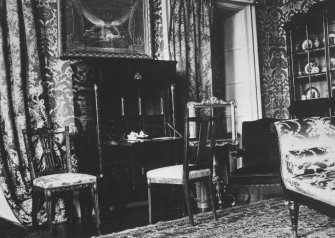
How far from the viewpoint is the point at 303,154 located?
294 cm

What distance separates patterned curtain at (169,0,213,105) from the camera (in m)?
5.06

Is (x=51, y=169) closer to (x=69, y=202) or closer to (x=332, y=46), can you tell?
(x=69, y=202)

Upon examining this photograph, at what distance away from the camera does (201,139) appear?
356 centimetres

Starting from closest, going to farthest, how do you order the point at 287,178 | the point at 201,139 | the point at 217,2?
1. the point at 287,178
2. the point at 201,139
3. the point at 217,2

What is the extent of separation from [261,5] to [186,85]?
1.94 m

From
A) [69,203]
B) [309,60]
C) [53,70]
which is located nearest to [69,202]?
[69,203]

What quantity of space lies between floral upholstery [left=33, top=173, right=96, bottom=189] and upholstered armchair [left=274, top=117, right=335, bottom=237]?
1.71m

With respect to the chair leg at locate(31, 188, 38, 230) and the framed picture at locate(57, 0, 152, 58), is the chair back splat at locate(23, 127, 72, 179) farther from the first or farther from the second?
the framed picture at locate(57, 0, 152, 58)

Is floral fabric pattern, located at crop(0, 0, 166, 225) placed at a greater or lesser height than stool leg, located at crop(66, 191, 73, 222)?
greater

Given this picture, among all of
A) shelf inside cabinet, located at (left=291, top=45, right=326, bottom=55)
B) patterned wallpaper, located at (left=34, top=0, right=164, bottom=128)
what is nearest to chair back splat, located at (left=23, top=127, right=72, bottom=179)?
patterned wallpaper, located at (left=34, top=0, right=164, bottom=128)

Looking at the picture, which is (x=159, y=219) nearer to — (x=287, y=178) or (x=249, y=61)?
(x=287, y=178)

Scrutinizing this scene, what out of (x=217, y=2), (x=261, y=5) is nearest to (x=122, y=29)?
(x=217, y=2)

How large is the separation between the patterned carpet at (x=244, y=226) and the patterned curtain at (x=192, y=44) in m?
1.83

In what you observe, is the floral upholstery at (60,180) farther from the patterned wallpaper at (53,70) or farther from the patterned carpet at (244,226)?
the patterned wallpaper at (53,70)
